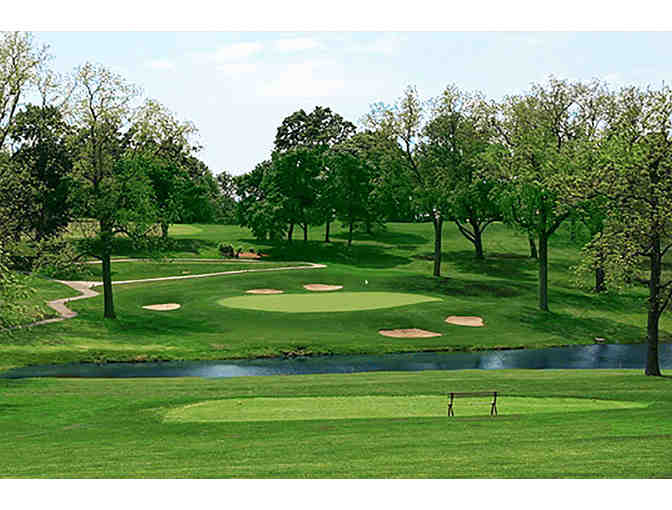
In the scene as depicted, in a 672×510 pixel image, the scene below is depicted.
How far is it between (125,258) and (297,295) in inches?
981

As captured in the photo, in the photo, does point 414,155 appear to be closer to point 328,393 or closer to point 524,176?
point 524,176

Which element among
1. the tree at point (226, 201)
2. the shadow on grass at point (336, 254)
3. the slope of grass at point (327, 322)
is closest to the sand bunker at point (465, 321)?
the slope of grass at point (327, 322)

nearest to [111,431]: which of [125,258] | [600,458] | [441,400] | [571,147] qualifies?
[441,400]

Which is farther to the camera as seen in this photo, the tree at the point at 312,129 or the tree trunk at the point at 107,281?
the tree at the point at 312,129

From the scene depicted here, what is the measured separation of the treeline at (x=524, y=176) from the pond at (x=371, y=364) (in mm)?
4666

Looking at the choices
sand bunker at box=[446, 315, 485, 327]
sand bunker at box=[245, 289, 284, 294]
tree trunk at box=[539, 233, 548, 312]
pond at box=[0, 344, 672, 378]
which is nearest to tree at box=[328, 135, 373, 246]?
sand bunker at box=[245, 289, 284, 294]

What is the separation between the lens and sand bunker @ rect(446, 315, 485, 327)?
41578 millimetres

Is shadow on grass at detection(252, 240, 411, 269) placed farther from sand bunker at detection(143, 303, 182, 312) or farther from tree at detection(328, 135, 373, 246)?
sand bunker at detection(143, 303, 182, 312)

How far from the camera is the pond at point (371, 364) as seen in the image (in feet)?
101

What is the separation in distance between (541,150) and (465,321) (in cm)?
1292

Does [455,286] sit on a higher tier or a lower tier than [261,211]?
lower

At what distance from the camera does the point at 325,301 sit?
44594 mm

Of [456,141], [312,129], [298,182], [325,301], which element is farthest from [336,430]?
[312,129]

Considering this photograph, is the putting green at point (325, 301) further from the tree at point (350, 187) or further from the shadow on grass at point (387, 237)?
the shadow on grass at point (387, 237)
